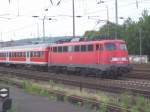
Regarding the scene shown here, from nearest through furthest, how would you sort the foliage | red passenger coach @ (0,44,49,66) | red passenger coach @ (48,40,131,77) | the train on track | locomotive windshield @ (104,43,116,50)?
red passenger coach @ (48,40,131,77) < the train on track < locomotive windshield @ (104,43,116,50) < red passenger coach @ (0,44,49,66) < the foliage

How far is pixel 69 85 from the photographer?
86.1 ft

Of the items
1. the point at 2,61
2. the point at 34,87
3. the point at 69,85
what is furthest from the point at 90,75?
the point at 2,61

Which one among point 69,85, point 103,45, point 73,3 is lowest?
point 69,85

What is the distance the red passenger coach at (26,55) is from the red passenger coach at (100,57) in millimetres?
7688

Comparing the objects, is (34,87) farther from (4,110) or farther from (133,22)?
(133,22)

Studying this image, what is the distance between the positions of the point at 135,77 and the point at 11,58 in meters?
26.7

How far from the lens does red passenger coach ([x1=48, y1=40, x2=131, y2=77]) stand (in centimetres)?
3031

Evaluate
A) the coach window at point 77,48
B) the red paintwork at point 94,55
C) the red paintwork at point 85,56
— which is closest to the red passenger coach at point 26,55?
the red paintwork at point 85,56

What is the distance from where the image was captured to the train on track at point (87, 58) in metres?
30.4

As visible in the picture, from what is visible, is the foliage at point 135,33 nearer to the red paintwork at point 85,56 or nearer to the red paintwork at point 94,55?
the red paintwork at point 85,56

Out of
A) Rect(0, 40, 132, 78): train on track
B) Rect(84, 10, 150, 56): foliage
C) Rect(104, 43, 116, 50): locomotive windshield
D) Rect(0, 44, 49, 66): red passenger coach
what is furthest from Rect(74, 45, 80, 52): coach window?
Rect(84, 10, 150, 56): foliage

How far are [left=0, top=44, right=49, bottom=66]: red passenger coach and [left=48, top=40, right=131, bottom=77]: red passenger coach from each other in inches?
303

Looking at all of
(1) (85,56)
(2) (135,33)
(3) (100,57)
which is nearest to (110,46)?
(3) (100,57)

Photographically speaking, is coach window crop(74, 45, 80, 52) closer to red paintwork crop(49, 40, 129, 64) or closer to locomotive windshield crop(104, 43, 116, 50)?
red paintwork crop(49, 40, 129, 64)
